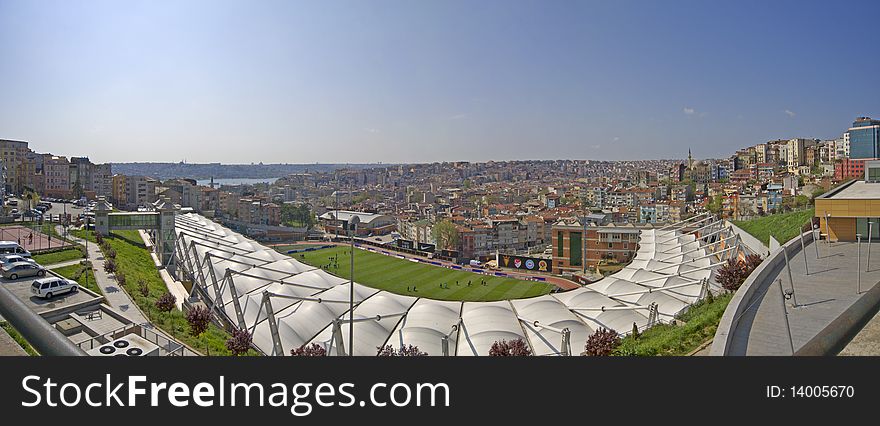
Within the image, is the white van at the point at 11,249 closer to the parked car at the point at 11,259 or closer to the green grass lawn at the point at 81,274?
the green grass lawn at the point at 81,274

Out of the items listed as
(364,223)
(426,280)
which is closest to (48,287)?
(426,280)

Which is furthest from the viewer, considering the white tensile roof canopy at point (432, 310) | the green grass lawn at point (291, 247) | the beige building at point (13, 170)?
the green grass lawn at point (291, 247)

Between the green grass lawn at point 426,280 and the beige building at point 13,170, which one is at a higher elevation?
the beige building at point 13,170

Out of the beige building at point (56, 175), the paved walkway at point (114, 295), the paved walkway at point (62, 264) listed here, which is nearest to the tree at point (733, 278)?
the paved walkway at point (114, 295)

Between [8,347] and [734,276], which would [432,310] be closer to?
[734,276]

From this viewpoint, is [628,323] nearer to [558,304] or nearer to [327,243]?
[558,304]

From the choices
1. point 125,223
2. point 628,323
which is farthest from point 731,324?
point 125,223
